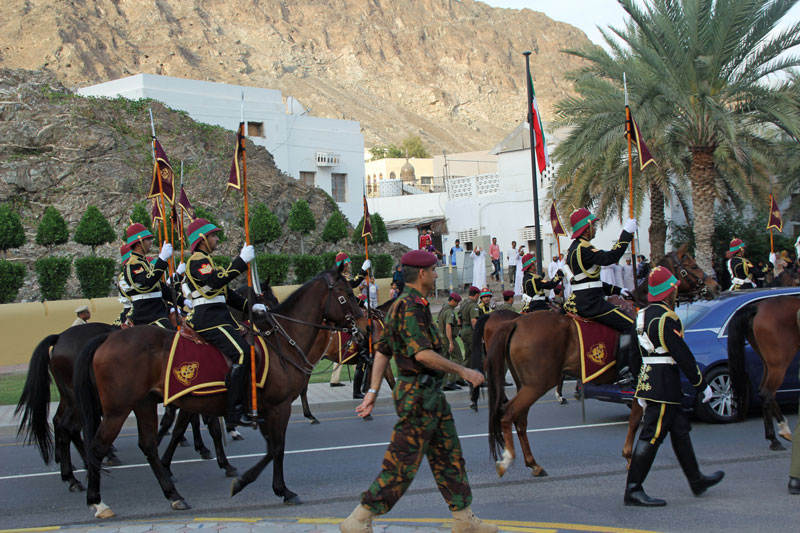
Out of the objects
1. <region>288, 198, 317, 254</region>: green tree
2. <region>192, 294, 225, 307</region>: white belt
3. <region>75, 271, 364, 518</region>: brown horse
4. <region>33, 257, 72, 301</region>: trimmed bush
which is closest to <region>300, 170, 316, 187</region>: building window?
<region>288, 198, 317, 254</region>: green tree

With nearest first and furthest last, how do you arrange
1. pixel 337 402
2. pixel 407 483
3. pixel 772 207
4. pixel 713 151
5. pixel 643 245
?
pixel 407 483 < pixel 337 402 < pixel 772 207 < pixel 713 151 < pixel 643 245

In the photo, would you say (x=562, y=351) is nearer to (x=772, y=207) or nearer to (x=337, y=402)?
(x=337, y=402)

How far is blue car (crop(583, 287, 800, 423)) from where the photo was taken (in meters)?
10.6

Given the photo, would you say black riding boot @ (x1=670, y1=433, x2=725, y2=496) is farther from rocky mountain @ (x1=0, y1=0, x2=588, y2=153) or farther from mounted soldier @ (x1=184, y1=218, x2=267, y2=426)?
rocky mountain @ (x1=0, y1=0, x2=588, y2=153)

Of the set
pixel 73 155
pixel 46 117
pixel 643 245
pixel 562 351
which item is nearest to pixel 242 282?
pixel 73 155

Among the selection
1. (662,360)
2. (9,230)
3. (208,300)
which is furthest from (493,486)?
(9,230)

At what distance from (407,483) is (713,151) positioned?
812 inches

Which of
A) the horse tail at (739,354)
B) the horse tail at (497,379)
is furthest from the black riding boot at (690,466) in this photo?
the horse tail at (739,354)

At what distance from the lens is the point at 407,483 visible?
5758 millimetres

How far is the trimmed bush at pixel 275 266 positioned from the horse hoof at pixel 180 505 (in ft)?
75.3

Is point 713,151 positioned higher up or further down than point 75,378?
higher up

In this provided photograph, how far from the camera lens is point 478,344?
35.7ft

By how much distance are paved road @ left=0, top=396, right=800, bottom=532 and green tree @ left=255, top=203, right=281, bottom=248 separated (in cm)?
2153

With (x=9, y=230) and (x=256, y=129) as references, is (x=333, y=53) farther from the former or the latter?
(x=9, y=230)
